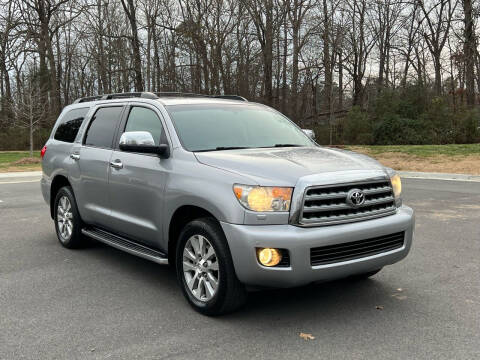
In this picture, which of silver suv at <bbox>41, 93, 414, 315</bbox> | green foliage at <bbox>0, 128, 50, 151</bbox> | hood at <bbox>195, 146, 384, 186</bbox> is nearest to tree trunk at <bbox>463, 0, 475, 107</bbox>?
green foliage at <bbox>0, 128, 50, 151</bbox>

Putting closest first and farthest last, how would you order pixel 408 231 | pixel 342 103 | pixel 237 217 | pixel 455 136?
1. pixel 237 217
2. pixel 408 231
3. pixel 455 136
4. pixel 342 103

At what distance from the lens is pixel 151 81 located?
3703cm

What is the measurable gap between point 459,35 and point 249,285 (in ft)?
115

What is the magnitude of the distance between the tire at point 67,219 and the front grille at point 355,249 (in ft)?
11.8

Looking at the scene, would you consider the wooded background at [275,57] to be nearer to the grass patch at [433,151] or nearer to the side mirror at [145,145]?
the grass patch at [433,151]

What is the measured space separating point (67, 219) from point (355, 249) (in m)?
4.08

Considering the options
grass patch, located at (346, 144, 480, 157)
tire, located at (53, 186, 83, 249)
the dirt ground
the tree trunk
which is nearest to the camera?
tire, located at (53, 186, 83, 249)

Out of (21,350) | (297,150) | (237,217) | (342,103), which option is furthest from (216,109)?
(342,103)

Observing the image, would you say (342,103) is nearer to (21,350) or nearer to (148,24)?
(148,24)

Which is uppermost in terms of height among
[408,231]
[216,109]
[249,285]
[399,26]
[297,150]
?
[399,26]

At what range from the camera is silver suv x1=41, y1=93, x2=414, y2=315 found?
3801 millimetres

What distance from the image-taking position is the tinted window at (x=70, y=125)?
21.7 feet

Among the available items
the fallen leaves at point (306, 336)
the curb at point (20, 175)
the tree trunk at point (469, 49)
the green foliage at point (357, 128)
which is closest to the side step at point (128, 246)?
the fallen leaves at point (306, 336)

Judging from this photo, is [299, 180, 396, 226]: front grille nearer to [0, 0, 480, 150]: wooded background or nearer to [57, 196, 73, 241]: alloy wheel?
[57, 196, 73, 241]: alloy wheel
